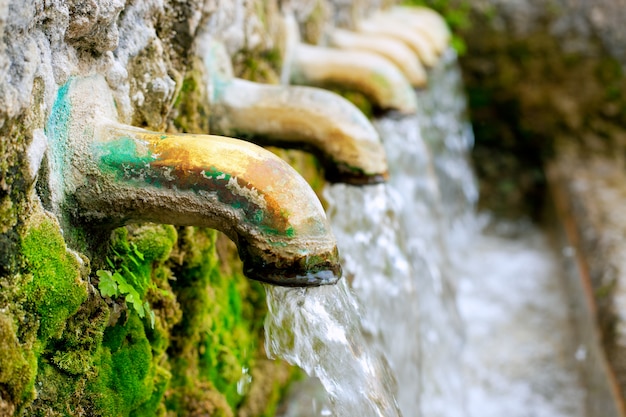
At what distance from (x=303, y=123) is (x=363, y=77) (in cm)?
70

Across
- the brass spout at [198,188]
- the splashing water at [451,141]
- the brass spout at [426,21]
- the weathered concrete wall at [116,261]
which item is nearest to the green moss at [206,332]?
the weathered concrete wall at [116,261]

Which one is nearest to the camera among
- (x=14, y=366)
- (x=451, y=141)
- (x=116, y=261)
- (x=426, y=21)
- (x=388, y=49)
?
(x=14, y=366)

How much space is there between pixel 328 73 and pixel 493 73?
362cm

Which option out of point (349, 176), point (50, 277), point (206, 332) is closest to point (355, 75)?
point (349, 176)

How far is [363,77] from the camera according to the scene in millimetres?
2506

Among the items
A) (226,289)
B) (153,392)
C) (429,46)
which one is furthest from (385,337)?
(429,46)

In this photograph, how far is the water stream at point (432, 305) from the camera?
1.78 metres

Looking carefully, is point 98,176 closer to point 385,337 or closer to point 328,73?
point 328,73

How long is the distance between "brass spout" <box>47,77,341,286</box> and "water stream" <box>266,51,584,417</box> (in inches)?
6.7

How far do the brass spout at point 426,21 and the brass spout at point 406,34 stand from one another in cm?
12

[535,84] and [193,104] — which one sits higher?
[535,84]

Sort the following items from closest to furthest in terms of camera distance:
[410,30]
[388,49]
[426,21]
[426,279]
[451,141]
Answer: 1. [388,49]
2. [426,279]
3. [410,30]
4. [426,21]
5. [451,141]

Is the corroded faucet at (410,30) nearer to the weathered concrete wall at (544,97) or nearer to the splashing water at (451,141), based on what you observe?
the splashing water at (451,141)

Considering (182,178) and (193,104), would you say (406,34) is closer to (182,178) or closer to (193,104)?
(193,104)
